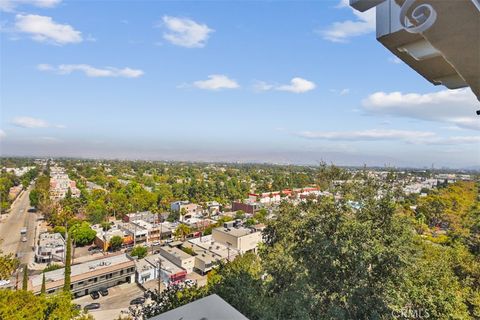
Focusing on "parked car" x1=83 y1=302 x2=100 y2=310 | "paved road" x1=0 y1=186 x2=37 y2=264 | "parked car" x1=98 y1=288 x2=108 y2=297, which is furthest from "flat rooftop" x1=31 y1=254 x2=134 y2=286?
"paved road" x1=0 y1=186 x2=37 y2=264

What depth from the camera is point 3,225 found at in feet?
98.7

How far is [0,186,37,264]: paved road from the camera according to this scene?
22.9 meters

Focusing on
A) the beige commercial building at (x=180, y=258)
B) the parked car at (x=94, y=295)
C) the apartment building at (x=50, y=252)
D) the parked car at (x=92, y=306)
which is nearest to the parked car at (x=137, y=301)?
the parked car at (x=92, y=306)

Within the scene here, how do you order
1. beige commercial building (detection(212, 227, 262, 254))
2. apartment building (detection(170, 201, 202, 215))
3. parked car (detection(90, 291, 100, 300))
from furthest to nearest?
apartment building (detection(170, 201, 202, 215)) < beige commercial building (detection(212, 227, 262, 254)) < parked car (detection(90, 291, 100, 300))

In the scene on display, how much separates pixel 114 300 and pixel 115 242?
8869 mm

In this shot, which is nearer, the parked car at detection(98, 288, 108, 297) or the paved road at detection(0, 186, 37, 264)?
the parked car at detection(98, 288, 108, 297)

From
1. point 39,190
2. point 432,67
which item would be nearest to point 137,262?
point 432,67

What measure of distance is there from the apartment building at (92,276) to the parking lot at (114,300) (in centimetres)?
43

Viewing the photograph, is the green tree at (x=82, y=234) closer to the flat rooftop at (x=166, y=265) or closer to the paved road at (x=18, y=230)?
the paved road at (x=18, y=230)

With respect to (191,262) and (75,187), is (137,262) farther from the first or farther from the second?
(75,187)

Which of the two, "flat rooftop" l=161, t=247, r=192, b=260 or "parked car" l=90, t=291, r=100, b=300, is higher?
"flat rooftop" l=161, t=247, r=192, b=260

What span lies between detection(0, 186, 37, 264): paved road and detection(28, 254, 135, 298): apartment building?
288 inches

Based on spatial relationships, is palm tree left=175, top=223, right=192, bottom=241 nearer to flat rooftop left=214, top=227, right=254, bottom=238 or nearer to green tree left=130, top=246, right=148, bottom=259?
flat rooftop left=214, top=227, right=254, bottom=238

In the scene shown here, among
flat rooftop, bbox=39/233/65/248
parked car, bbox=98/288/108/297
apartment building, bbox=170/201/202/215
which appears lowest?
parked car, bbox=98/288/108/297
